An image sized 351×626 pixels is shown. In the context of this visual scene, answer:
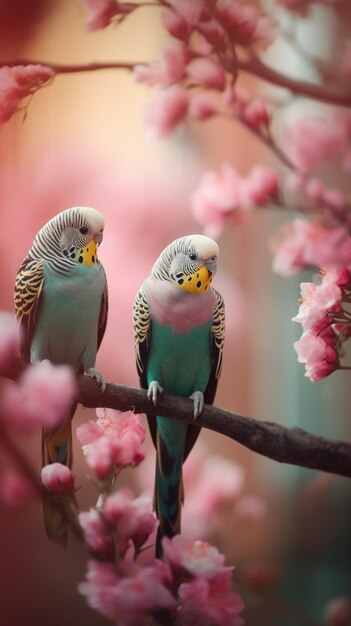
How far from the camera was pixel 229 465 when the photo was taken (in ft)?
4.41

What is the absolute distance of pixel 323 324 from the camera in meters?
1.28

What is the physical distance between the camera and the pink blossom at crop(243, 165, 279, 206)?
128 cm

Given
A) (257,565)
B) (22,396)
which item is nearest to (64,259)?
(22,396)

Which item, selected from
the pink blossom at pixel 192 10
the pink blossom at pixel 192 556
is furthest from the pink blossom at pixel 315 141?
the pink blossom at pixel 192 556

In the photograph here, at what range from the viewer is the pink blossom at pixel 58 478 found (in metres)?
1.29

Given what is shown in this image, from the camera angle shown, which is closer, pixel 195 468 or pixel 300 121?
pixel 300 121

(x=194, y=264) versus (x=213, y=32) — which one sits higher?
(x=213, y=32)

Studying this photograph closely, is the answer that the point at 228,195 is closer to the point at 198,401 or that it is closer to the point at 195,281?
the point at 195,281

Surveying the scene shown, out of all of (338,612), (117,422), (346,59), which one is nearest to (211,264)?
(117,422)

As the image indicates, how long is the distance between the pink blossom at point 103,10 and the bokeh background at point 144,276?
1cm

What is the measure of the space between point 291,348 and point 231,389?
0.14m

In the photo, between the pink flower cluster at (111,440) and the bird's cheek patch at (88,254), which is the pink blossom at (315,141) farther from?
the pink flower cluster at (111,440)

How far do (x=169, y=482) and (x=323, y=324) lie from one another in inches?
16.4

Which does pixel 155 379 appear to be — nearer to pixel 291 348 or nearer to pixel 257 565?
pixel 291 348
